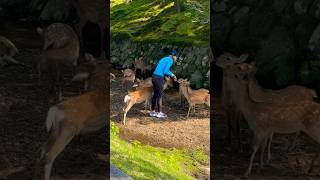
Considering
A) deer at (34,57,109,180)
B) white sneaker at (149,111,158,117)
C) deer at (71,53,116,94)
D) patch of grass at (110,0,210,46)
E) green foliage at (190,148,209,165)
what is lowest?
green foliage at (190,148,209,165)

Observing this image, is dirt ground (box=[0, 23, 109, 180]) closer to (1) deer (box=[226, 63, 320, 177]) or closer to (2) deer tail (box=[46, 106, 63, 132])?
(2) deer tail (box=[46, 106, 63, 132])

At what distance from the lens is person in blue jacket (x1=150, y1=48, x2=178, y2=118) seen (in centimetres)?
1462

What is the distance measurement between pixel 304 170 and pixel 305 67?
129 centimetres

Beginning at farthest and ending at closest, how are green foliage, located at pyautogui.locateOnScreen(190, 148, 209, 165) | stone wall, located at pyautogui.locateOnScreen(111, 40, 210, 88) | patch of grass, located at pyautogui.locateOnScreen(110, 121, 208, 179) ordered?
stone wall, located at pyautogui.locateOnScreen(111, 40, 210, 88)
green foliage, located at pyautogui.locateOnScreen(190, 148, 209, 165)
patch of grass, located at pyautogui.locateOnScreen(110, 121, 208, 179)

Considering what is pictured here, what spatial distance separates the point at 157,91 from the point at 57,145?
33.0 ft

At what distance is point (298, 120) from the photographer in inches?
256

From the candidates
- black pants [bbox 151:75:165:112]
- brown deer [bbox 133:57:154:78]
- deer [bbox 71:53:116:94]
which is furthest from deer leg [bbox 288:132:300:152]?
brown deer [bbox 133:57:154:78]

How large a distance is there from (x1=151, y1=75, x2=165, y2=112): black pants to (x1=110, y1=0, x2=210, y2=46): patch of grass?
4.73 metres

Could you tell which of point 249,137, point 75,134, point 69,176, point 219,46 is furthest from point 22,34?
point 249,137

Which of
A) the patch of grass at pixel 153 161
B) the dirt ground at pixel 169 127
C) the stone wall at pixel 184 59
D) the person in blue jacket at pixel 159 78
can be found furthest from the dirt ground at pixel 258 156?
the stone wall at pixel 184 59

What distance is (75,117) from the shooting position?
21.6ft

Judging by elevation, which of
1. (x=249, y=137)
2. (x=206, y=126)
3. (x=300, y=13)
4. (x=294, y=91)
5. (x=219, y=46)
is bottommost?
(x=206, y=126)

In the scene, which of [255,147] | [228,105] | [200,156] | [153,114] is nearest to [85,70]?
[228,105]

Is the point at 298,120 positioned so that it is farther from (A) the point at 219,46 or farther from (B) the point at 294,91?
(A) the point at 219,46
